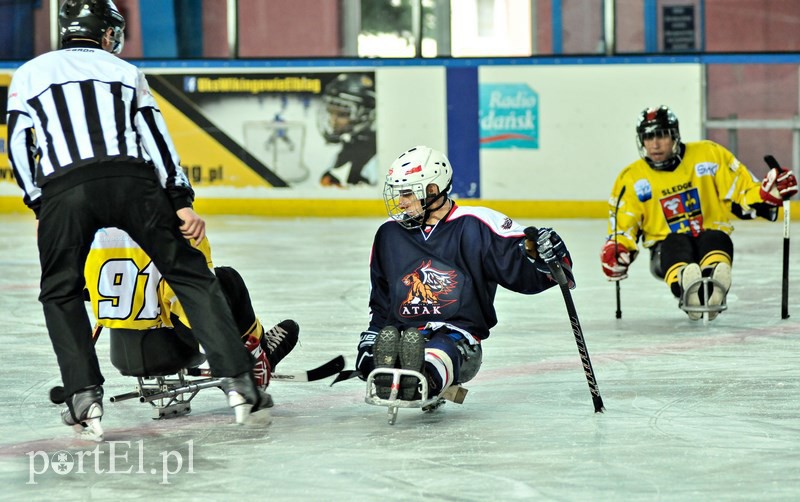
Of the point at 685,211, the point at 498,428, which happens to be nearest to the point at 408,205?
the point at 498,428

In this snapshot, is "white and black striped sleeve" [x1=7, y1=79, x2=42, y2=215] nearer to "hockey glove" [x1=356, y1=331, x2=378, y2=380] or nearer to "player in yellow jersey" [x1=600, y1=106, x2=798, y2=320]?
"hockey glove" [x1=356, y1=331, x2=378, y2=380]

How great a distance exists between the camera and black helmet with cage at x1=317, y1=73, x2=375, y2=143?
1126 centimetres

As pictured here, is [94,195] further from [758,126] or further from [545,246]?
[758,126]

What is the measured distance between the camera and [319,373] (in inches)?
181

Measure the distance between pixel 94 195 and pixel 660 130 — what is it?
3306 millimetres

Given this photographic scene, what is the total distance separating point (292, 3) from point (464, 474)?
8732 millimetres

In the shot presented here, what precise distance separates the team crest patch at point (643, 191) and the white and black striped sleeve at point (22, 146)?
10.8 feet

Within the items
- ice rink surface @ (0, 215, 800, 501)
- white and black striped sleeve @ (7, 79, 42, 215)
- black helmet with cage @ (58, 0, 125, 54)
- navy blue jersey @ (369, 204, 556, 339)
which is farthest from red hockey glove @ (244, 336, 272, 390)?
black helmet with cage @ (58, 0, 125, 54)

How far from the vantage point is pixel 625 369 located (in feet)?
16.7

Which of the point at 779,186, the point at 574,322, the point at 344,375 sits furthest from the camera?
the point at 779,186

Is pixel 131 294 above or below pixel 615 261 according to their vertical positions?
above

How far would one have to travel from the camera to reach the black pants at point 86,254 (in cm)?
377

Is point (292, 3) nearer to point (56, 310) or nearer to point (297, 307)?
point (297, 307)

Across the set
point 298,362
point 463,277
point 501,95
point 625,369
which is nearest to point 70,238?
point 463,277
